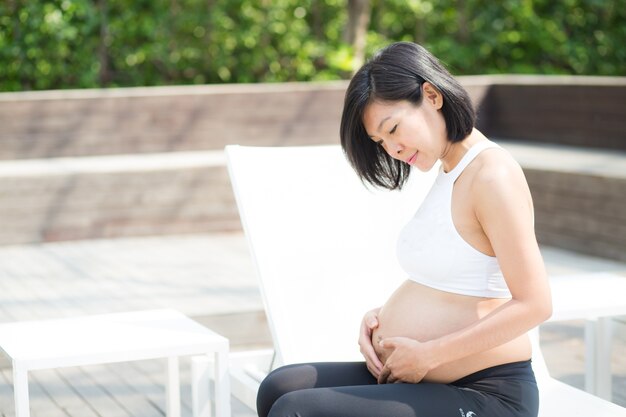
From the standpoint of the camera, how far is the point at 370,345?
95.8 inches

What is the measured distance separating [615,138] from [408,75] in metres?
5.89

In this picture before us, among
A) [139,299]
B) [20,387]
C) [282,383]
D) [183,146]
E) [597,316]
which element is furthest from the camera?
[183,146]

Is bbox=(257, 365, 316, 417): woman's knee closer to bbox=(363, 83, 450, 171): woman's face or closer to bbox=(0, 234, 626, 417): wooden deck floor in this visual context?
bbox=(363, 83, 450, 171): woman's face

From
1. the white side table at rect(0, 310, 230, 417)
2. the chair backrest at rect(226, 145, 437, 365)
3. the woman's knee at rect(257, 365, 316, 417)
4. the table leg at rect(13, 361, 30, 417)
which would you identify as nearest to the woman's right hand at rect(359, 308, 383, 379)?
the woman's knee at rect(257, 365, 316, 417)

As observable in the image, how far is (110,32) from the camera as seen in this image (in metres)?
10.7

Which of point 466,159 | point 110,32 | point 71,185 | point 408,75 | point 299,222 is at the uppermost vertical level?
point 408,75

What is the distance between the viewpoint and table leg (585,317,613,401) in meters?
3.33

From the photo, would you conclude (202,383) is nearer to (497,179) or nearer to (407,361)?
(407,361)

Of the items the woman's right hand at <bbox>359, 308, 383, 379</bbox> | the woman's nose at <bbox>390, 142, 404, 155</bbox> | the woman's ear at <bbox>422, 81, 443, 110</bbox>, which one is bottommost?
the woman's right hand at <bbox>359, 308, 383, 379</bbox>

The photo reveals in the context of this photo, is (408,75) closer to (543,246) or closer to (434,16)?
(543,246)

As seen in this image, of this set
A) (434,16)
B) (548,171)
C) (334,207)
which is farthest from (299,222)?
(434,16)

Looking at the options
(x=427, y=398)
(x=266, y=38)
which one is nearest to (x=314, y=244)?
(x=427, y=398)

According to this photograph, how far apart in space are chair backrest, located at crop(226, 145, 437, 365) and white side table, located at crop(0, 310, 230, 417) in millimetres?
287

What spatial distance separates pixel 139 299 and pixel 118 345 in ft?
8.45
